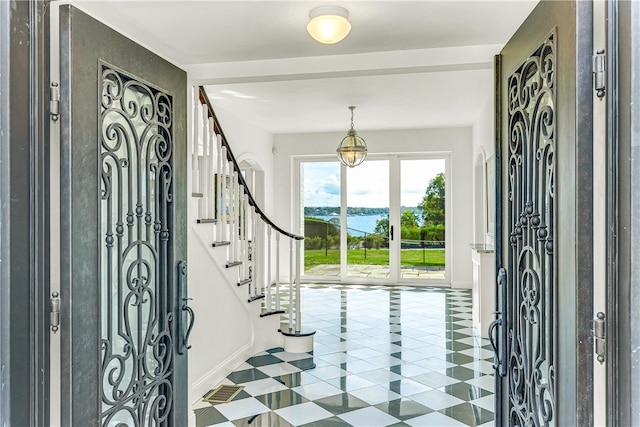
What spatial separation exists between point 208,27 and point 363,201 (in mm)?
6208

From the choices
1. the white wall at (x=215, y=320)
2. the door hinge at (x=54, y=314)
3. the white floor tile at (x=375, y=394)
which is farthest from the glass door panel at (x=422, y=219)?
the door hinge at (x=54, y=314)

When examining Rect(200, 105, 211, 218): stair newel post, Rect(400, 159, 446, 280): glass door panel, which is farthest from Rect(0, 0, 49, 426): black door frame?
Rect(400, 159, 446, 280): glass door panel

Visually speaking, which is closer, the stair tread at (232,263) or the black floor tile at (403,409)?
the black floor tile at (403,409)

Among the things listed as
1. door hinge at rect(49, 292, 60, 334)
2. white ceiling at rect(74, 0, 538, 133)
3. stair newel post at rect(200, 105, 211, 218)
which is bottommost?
door hinge at rect(49, 292, 60, 334)

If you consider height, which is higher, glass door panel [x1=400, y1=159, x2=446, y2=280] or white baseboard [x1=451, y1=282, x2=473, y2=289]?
glass door panel [x1=400, y1=159, x2=446, y2=280]

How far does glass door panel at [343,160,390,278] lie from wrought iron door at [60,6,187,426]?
611cm

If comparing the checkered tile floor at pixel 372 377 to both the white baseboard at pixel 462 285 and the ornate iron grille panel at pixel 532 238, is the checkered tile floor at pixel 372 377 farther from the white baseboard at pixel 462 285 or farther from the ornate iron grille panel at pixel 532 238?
the white baseboard at pixel 462 285

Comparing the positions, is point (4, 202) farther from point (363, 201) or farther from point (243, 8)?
point (363, 201)

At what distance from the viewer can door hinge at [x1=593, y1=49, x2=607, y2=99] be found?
3.90 feet

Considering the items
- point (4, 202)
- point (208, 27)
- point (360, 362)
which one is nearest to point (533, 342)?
point (4, 202)

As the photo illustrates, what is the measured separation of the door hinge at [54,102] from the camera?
5.06 feet

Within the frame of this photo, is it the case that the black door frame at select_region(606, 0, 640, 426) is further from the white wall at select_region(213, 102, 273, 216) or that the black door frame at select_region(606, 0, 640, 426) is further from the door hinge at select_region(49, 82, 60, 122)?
the white wall at select_region(213, 102, 273, 216)

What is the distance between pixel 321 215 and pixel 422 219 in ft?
6.35

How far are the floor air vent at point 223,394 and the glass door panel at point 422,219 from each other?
5.24 meters
